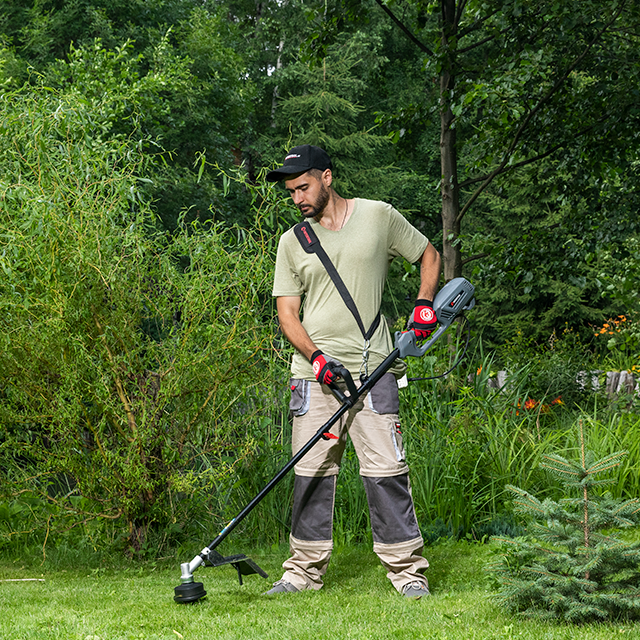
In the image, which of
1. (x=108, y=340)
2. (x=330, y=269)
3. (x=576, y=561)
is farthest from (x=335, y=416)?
(x=108, y=340)

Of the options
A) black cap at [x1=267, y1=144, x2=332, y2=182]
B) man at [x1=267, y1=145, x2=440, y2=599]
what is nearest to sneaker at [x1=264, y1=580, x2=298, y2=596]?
man at [x1=267, y1=145, x2=440, y2=599]

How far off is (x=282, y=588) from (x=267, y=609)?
1.09ft

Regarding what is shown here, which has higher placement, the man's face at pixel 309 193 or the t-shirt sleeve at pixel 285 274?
the man's face at pixel 309 193

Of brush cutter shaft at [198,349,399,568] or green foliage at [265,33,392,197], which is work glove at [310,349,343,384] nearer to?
brush cutter shaft at [198,349,399,568]

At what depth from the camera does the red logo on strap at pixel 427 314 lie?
11.7 ft

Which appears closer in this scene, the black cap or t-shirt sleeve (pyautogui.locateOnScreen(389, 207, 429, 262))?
the black cap

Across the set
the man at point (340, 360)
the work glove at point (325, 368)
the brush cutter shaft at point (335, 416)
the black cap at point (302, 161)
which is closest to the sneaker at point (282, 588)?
the man at point (340, 360)

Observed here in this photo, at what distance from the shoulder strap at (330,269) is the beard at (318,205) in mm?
74

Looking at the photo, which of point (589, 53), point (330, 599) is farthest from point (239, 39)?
point (330, 599)

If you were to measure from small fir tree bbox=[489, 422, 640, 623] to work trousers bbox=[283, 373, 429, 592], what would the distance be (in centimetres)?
64

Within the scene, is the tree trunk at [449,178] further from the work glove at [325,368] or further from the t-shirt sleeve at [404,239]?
the work glove at [325,368]

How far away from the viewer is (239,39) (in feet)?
70.2

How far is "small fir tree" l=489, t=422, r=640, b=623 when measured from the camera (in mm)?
2752

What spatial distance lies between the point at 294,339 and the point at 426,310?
2.12 ft
